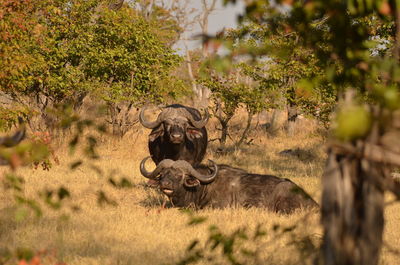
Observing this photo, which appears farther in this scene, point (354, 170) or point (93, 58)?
point (93, 58)

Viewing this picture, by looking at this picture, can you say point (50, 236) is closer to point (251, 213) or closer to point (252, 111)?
point (251, 213)

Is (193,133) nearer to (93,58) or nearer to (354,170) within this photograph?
(93,58)

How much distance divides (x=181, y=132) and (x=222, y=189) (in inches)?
114

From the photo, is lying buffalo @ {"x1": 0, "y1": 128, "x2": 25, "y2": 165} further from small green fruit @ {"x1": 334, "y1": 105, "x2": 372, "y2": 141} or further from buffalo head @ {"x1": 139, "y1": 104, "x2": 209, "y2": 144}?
buffalo head @ {"x1": 139, "y1": 104, "x2": 209, "y2": 144}

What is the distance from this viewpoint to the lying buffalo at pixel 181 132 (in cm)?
1234

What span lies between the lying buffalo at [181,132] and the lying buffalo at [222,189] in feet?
9.12

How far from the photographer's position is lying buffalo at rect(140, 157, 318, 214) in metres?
8.95

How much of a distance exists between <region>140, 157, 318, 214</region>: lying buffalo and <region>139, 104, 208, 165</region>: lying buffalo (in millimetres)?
2781

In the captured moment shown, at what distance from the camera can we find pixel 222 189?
9.40 meters

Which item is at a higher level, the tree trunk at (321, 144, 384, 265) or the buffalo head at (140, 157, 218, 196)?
the tree trunk at (321, 144, 384, 265)

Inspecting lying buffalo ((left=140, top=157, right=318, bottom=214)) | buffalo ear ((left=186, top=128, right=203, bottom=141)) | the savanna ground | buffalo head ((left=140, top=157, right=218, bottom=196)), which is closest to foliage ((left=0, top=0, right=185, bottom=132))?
the savanna ground

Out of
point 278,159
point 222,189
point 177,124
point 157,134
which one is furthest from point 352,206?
point 278,159

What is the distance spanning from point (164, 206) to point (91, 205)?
47.3 inches

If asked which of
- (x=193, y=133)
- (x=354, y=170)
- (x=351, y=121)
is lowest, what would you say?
(x=354, y=170)
